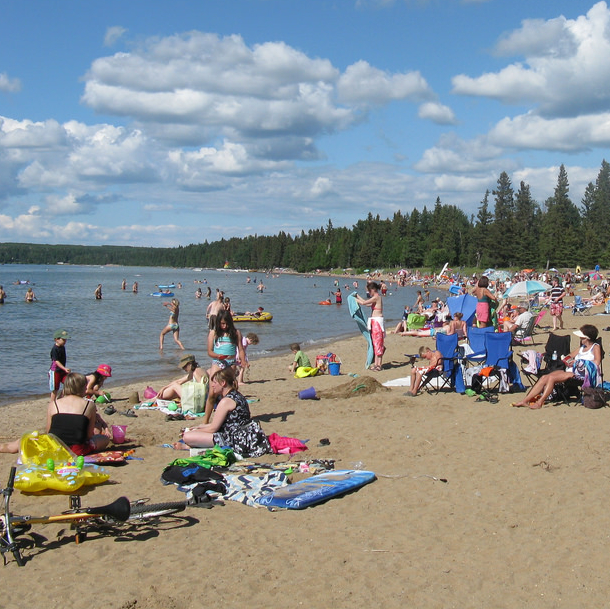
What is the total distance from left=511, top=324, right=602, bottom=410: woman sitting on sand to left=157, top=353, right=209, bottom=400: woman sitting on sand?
4449 mm

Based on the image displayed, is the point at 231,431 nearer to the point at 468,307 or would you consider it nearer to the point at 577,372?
the point at 577,372

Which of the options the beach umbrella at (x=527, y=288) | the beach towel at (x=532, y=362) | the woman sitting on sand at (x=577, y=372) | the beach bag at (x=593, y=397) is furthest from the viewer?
the beach umbrella at (x=527, y=288)

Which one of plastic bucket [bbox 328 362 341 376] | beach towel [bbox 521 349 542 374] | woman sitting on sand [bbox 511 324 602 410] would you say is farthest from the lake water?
woman sitting on sand [bbox 511 324 602 410]

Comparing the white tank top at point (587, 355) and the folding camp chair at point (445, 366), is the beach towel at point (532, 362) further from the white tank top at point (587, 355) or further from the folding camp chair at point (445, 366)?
the folding camp chair at point (445, 366)

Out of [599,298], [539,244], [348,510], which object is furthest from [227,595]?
[539,244]

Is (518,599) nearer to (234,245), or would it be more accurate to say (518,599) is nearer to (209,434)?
(209,434)

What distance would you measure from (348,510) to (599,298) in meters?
29.7

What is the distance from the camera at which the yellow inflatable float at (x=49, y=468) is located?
5324 millimetres

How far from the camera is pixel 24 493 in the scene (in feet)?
17.5

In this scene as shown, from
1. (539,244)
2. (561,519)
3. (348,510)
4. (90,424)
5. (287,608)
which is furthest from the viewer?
(539,244)

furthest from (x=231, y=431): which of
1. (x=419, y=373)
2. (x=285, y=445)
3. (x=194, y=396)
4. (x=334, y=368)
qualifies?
(x=334, y=368)

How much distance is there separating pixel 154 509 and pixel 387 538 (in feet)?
5.88

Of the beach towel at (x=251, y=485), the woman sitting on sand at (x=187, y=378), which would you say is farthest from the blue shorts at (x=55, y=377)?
the beach towel at (x=251, y=485)

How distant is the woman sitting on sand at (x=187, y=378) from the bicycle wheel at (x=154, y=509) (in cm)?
404
